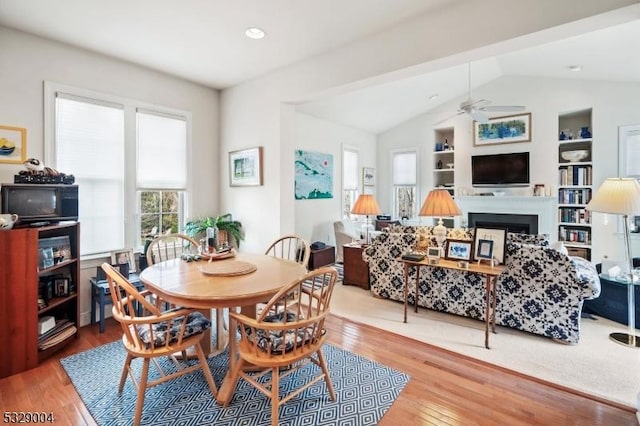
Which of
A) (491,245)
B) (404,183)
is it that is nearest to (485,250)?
(491,245)

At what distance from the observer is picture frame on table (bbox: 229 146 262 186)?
3.88 metres

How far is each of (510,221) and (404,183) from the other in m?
2.44

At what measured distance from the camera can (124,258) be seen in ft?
11.1

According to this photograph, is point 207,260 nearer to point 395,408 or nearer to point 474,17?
point 395,408

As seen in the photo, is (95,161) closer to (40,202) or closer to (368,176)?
(40,202)

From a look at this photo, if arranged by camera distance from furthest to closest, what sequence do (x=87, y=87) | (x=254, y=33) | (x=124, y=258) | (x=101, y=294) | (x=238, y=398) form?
(x=124, y=258) → (x=87, y=87) → (x=101, y=294) → (x=254, y=33) → (x=238, y=398)

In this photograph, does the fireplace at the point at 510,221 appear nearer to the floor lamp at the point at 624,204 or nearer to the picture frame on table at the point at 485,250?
the floor lamp at the point at 624,204

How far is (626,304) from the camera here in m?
3.12

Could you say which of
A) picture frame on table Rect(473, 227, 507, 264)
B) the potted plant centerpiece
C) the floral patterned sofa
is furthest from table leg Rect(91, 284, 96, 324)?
picture frame on table Rect(473, 227, 507, 264)

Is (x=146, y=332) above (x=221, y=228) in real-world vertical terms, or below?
below

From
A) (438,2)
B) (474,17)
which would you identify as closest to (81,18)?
(438,2)

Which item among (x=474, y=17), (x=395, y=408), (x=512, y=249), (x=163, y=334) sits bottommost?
(x=395, y=408)

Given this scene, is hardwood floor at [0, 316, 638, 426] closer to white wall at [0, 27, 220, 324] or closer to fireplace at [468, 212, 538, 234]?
white wall at [0, 27, 220, 324]

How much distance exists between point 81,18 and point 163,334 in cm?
272
